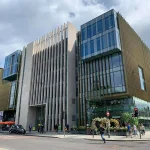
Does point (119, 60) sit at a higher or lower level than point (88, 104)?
higher

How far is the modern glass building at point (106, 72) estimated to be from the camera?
115 feet

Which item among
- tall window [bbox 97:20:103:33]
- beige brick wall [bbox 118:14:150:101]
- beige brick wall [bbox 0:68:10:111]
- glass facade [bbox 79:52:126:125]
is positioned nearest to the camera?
glass facade [bbox 79:52:126:125]

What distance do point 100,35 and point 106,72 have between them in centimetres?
895

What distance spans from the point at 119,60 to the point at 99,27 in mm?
9838

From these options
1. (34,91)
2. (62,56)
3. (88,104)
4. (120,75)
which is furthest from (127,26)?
(34,91)

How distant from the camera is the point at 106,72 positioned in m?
38.1

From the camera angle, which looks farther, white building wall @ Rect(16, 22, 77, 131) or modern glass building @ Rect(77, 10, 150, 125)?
white building wall @ Rect(16, 22, 77, 131)

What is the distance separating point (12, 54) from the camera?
207 ft

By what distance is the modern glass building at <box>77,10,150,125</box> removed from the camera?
115 ft

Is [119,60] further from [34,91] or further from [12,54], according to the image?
[12,54]

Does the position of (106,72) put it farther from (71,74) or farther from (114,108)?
(71,74)

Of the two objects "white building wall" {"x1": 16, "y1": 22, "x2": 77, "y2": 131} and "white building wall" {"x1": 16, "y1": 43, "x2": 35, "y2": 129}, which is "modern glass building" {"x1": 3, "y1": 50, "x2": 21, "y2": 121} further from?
"white building wall" {"x1": 16, "y1": 22, "x2": 77, "y2": 131}

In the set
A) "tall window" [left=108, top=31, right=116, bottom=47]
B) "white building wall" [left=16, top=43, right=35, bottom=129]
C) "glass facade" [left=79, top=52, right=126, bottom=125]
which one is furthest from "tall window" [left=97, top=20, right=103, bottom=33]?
"white building wall" [left=16, top=43, right=35, bottom=129]

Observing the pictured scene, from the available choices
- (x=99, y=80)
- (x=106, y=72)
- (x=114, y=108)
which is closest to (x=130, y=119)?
(x=114, y=108)
